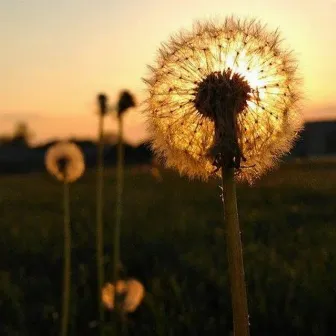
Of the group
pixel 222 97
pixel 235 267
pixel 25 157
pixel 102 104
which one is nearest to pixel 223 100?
pixel 222 97

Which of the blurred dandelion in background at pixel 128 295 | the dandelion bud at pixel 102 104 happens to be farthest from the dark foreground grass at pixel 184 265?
the dandelion bud at pixel 102 104

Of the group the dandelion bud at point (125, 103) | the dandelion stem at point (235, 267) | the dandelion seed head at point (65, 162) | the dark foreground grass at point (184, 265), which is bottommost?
the dark foreground grass at point (184, 265)

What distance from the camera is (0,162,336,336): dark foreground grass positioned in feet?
15.5

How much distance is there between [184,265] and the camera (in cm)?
626

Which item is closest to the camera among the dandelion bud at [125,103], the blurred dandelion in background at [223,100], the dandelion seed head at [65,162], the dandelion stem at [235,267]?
the dandelion stem at [235,267]

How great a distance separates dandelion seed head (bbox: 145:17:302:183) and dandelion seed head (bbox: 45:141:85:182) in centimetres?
54

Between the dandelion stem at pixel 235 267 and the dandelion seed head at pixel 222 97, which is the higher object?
the dandelion seed head at pixel 222 97

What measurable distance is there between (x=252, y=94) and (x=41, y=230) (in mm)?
7385

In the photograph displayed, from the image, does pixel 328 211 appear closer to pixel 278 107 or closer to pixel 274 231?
pixel 274 231

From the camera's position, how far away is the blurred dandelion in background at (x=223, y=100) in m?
1.79

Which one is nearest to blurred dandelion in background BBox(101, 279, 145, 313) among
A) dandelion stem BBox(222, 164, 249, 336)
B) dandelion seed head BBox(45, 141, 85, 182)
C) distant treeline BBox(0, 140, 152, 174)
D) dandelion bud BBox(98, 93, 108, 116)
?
dandelion seed head BBox(45, 141, 85, 182)

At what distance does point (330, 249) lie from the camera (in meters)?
6.59

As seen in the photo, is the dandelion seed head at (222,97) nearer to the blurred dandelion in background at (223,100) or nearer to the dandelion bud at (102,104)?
the blurred dandelion in background at (223,100)

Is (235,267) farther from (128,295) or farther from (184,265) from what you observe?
(184,265)
